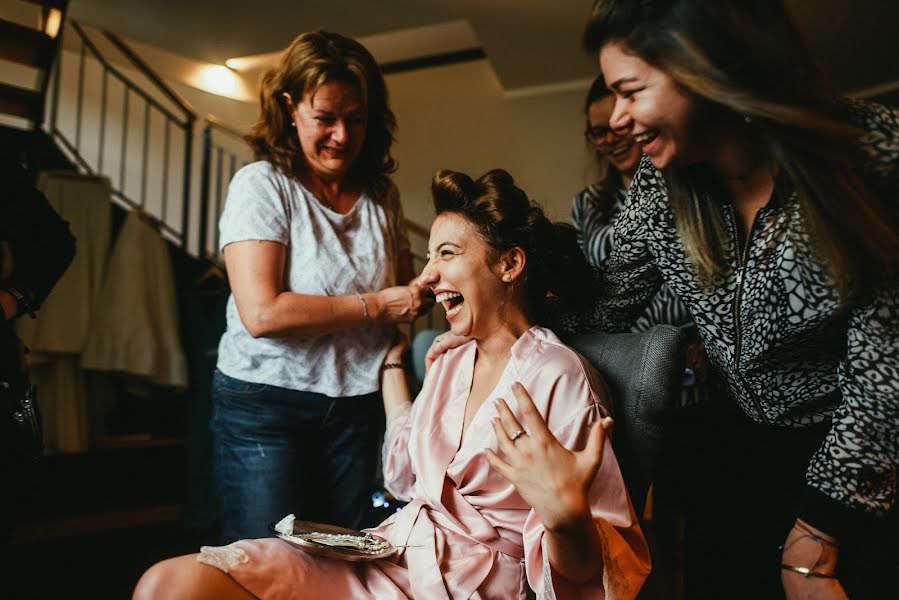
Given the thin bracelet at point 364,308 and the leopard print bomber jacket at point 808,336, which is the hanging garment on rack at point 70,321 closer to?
the thin bracelet at point 364,308

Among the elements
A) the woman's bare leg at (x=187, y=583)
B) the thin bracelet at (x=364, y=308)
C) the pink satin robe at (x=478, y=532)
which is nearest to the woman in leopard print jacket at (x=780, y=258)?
the pink satin robe at (x=478, y=532)

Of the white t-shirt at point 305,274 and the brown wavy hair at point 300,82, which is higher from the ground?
the brown wavy hair at point 300,82

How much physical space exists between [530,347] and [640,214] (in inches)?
13.9

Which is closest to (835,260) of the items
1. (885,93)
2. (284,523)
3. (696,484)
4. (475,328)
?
(696,484)

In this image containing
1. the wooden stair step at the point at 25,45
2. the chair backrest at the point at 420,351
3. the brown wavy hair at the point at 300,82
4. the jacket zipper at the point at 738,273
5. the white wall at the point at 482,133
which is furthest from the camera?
the white wall at the point at 482,133

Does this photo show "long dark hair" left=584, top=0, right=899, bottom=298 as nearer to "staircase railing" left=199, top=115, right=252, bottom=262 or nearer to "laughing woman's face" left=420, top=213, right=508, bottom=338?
"laughing woman's face" left=420, top=213, right=508, bottom=338

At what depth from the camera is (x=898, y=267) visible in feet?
3.48

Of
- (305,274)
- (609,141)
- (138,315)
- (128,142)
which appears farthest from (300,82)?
(128,142)

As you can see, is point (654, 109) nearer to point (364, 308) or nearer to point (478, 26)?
point (364, 308)

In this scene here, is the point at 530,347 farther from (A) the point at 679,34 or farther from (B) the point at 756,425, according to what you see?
(A) the point at 679,34

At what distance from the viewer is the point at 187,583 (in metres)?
1.16

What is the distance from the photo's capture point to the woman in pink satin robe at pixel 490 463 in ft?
3.52

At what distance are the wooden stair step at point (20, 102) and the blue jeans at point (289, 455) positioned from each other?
3492 millimetres

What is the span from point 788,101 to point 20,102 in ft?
15.1
